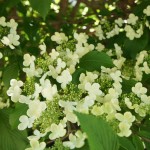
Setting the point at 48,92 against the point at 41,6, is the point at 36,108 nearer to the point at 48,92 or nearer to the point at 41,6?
the point at 48,92

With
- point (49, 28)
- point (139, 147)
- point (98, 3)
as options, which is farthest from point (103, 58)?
point (98, 3)

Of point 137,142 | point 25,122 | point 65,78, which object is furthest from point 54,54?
point 137,142

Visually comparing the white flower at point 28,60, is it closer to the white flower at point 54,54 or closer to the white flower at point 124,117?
the white flower at point 54,54

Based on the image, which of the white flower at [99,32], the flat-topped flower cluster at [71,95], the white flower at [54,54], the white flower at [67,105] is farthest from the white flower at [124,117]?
the white flower at [99,32]

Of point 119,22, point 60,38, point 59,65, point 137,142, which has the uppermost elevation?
point 119,22

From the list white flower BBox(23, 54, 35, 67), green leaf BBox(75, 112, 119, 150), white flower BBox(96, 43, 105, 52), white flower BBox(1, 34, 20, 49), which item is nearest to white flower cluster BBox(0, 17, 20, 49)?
white flower BBox(1, 34, 20, 49)
